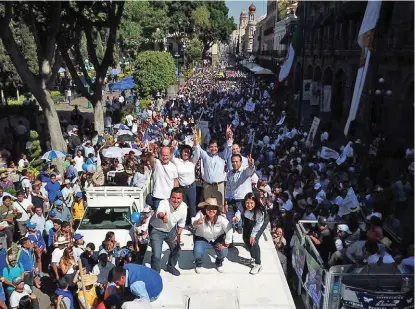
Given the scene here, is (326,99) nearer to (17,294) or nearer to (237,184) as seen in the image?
(237,184)

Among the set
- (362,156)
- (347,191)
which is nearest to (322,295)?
(347,191)

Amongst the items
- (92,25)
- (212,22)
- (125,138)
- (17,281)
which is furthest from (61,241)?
(212,22)

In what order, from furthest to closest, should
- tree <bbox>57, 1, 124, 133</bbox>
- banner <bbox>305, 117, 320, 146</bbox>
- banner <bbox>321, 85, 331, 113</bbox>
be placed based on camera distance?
1. banner <bbox>321, 85, 331, 113</bbox>
2. tree <bbox>57, 1, 124, 133</bbox>
3. banner <bbox>305, 117, 320, 146</bbox>

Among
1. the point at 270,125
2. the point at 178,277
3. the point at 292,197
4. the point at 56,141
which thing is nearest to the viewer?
the point at 178,277

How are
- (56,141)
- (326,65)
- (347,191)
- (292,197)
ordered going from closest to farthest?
(347,191) → (292,197) → (56,141) → (326,65)

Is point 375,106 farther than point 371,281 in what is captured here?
Yes

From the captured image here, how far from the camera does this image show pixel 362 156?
1616cm

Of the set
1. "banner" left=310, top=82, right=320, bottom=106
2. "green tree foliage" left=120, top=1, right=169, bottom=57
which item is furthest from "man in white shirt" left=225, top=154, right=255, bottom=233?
"green tree foliage" left=120, top=1, right=169, bottom=57

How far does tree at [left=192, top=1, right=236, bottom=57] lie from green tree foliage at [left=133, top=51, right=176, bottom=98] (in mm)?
38220

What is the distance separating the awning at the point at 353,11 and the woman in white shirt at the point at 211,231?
19766 mm

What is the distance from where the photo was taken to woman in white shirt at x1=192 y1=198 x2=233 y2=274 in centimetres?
641

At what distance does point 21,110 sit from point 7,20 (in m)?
13.1

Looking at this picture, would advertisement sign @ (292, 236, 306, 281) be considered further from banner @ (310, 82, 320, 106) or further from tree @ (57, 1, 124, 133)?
banner @ (310, 82, 320, 106)

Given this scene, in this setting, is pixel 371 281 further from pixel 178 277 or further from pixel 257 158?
pixel 257 158
